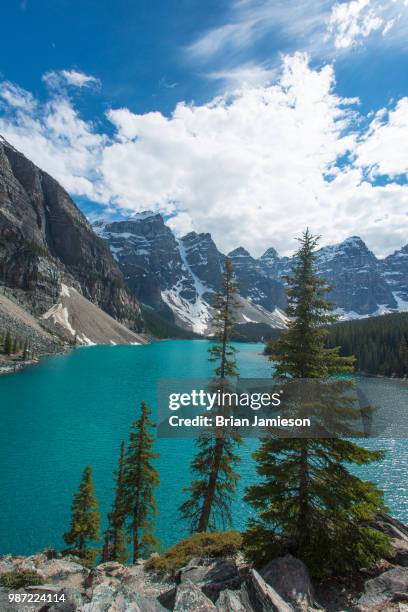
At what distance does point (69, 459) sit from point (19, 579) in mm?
28598

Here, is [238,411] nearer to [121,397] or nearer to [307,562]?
[307,562]

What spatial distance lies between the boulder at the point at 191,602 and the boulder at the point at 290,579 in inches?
87.1

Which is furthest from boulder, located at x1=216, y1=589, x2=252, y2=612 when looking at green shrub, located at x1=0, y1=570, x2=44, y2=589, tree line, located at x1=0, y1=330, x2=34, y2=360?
tree line, located at x1=0, y1=330, x2=34, y2=360

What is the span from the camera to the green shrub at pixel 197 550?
600 inches

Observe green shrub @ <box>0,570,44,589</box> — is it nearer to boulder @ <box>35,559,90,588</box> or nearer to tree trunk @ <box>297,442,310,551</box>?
boulder @ <box>35,559,90,588</box>

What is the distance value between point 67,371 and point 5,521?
7792 cm

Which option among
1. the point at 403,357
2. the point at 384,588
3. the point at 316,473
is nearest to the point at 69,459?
the point at 316,473

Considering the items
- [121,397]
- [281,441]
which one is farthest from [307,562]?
[121,397]

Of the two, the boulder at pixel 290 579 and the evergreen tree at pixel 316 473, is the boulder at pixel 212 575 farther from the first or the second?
the boulder at pixel 290 579

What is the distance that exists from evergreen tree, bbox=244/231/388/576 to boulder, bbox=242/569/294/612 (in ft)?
7.35

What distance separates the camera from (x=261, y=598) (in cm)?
897

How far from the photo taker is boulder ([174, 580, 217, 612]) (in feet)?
28.4

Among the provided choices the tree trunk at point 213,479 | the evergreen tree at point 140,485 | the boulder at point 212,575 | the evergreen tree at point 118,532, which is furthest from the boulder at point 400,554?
the evergreen tree at point 118,532

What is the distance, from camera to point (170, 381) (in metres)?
96.1
